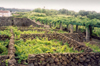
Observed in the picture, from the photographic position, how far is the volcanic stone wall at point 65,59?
6.64 metres

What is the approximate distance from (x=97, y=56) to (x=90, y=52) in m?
0.47

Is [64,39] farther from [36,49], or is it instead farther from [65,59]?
[65,59]

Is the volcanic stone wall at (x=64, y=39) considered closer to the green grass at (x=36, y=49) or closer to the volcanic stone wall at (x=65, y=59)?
the green grass at (x=36, y=49)

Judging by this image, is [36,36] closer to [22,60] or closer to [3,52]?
[3,52]

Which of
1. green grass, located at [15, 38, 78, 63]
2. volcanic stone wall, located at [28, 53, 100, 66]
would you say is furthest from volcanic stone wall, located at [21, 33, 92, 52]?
volcanic stone wall, located at [28, 53, 100, 66]

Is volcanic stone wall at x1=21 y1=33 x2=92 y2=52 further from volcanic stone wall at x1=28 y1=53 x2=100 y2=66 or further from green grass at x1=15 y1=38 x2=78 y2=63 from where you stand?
volcanic stone wall at x1=28 y1=53 x2=100 y2=66

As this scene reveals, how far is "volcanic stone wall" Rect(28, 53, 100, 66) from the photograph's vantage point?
6.64m

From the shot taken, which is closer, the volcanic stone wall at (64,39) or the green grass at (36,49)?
the green grass at (36,49)

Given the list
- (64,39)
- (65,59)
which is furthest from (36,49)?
(64,39)

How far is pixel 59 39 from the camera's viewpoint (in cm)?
1243

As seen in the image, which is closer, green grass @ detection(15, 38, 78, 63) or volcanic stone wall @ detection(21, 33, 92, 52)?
green grass @ detection(15, 38, 78, 63)

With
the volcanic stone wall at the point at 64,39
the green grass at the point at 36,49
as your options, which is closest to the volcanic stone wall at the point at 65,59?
the green grass at the point at 36,49

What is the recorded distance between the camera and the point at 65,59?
23.4ft

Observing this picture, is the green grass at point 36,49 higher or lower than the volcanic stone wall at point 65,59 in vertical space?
higher
